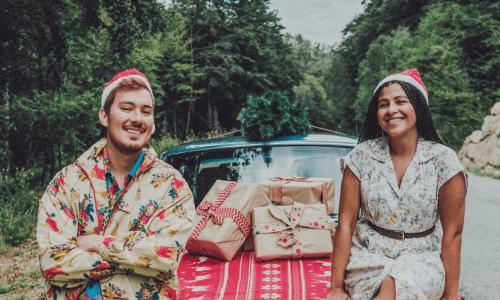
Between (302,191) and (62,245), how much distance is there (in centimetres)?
174

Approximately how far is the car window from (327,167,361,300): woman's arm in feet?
3.70

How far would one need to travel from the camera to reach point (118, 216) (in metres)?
1.72

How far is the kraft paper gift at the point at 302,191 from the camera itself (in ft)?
9.38

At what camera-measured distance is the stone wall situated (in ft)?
49.3

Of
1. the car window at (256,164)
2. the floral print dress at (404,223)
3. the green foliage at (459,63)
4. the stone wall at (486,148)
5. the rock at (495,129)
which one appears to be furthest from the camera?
the green foliage at (459,63)

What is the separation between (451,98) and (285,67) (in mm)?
15677

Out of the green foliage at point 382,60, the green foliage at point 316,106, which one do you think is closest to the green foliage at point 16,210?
the green foliage at point 382,60

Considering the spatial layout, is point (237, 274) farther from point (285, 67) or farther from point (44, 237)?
point (285, 67)

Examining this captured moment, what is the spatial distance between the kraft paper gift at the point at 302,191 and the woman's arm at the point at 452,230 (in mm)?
1148

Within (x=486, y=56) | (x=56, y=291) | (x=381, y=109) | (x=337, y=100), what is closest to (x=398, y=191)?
(x=381, y=109)

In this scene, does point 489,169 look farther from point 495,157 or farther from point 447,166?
point 447,166

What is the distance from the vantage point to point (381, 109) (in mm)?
1933

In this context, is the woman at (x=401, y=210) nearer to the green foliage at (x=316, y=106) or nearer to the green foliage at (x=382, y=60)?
the green foliage at (x=382, y=60)

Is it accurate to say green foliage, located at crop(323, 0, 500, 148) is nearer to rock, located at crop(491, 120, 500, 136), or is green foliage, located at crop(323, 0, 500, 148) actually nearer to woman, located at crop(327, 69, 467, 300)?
rock, located at crop(491, 120, 500, 136)
